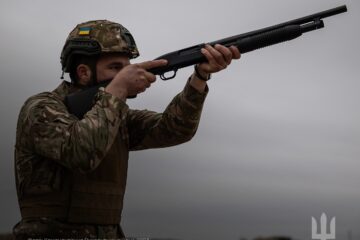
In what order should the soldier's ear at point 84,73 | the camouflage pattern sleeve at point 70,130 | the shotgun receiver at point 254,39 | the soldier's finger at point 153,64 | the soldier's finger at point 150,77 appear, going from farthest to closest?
the shotgun receiver at point 254,39 < the soldier's ear at point 84,73 < the soldier's finger at point 153,64 < the soldier's finger at point 150,77 < the camouflage pattern sleeve at point 70,130

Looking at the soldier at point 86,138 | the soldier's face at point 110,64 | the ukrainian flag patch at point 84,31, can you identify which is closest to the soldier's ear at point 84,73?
the soldier at point 86,138

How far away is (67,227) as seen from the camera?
4.46 m

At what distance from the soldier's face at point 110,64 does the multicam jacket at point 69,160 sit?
0.42 meters

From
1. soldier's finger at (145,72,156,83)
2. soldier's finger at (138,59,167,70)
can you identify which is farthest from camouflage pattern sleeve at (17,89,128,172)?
soldier's finger at (138,59,167,70)

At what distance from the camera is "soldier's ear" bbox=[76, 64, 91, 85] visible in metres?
5.21

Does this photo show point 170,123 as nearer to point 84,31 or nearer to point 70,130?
point 84,31

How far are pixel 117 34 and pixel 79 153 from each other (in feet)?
5.99

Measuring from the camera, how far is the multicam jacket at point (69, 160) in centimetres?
412

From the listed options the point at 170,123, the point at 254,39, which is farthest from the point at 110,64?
the point at 254,39

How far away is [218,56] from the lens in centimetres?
531

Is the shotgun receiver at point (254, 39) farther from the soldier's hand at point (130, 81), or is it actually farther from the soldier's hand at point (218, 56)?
the soldier's hand at point (130, 81)

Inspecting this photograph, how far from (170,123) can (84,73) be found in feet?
3.78

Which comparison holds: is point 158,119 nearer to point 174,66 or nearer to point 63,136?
point 174,66

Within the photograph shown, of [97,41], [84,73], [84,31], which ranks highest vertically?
[84,31]
